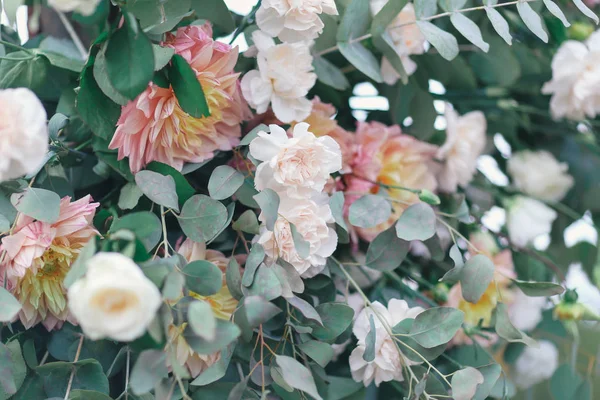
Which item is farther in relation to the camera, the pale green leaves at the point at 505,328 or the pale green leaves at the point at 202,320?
the pale green leaves at the point at 505,328

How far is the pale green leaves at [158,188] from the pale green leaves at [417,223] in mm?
142

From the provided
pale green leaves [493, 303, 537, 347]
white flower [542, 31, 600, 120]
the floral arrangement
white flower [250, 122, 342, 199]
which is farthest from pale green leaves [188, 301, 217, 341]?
white flower [542, 31, 600, 120]

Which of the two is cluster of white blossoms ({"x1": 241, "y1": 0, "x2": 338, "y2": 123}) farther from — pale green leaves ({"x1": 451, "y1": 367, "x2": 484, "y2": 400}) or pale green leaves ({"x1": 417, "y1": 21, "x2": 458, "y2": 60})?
pale green leaves ({"x1": 451, "y1": 367, "x2": 484, "y2": 400})

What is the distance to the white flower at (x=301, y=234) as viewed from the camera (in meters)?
0.34

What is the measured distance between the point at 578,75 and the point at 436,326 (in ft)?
0.94

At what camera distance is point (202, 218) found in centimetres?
33

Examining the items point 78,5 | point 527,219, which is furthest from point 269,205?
point 527,219

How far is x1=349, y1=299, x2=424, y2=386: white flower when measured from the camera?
1.18ft

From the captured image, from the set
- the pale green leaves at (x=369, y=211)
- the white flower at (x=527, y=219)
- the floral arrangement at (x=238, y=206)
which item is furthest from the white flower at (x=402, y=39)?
the white flower at (x=527, y=219)

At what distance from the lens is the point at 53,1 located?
0.93ft

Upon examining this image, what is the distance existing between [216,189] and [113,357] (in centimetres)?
13

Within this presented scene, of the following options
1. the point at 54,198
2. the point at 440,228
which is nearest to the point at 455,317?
the point at 440,228

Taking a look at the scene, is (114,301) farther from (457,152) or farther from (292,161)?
(457,152)

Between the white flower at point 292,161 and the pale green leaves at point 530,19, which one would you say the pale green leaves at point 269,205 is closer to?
the white flower at point 292,161
